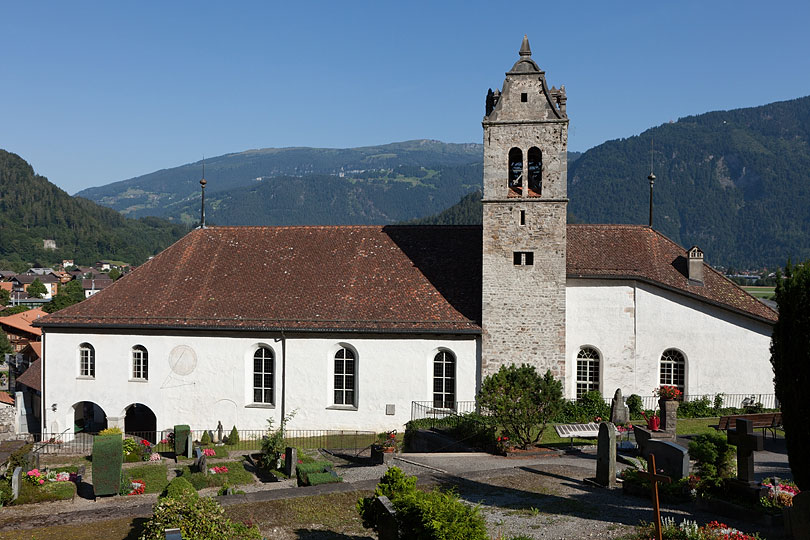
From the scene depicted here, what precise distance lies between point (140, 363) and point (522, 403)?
18214mm

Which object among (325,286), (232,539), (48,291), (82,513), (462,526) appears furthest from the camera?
(48,291)

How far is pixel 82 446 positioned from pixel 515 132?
23.4 meters

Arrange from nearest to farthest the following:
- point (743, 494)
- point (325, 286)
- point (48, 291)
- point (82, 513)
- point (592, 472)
Answer: point (743, 494) → point (82, 513) → point (592, 472) → point (325, 286) → point (48, 291)

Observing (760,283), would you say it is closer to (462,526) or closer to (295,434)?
(295,434)

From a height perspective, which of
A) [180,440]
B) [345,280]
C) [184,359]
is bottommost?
[180,440]

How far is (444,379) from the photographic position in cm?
3159

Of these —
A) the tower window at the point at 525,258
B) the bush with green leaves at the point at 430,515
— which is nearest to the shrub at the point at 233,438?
the tower window at the point at 525,258

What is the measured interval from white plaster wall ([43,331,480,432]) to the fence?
1.08 feet

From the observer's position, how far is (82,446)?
105ft

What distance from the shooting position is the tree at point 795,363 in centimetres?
1516

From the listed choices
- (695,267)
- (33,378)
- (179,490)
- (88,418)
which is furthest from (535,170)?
(33,378)

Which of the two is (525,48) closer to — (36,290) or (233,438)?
(233,438)

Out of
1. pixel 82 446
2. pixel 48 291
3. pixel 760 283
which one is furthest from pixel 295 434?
pixel 760 283

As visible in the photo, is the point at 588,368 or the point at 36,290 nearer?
the point at 588,368
